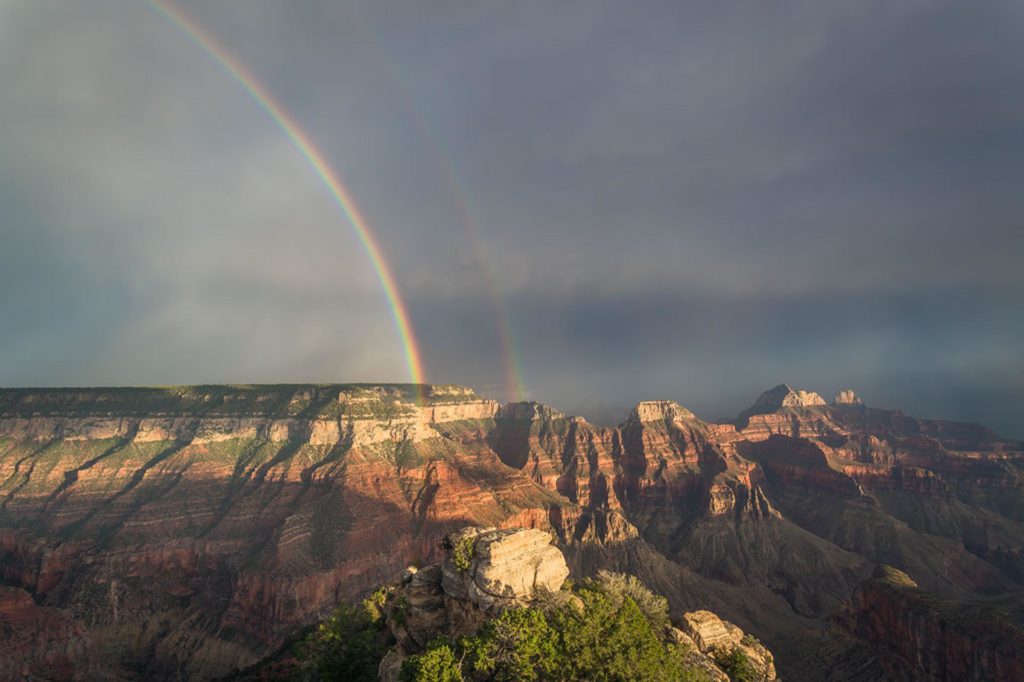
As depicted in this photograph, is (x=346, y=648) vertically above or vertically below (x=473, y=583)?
below

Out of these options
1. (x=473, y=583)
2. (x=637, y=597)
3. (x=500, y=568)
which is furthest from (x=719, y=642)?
(x=473, y=583)

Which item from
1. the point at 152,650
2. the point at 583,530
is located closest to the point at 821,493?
the point at 583,530

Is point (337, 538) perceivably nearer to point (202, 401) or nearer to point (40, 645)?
point (40, 645)

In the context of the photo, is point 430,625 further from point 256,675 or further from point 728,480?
point 728,480

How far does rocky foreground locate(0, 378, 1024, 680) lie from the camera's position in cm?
7725

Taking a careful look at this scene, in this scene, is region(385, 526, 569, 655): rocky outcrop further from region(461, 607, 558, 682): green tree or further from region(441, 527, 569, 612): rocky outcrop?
region(461, 607, 558, 682): green tree

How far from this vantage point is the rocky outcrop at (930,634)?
6125 centimetres

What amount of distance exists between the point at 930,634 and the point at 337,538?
115 m

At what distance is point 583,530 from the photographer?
154m

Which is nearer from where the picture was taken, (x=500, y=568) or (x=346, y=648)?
(x=500, y=568)

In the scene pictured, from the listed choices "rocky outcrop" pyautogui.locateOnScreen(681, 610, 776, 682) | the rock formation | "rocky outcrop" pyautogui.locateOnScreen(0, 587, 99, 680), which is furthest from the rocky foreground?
the rock formation

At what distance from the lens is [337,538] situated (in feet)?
391

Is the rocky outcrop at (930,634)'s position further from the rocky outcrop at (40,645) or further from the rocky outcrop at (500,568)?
the rocky outcrop at (40,645)

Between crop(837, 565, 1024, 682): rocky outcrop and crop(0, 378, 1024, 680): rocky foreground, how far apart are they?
0.31m
